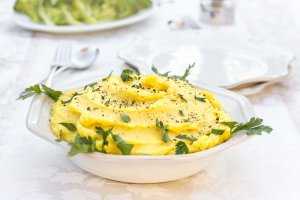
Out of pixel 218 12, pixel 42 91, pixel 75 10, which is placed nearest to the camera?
pixel 42 91

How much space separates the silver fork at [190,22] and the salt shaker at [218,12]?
74mm

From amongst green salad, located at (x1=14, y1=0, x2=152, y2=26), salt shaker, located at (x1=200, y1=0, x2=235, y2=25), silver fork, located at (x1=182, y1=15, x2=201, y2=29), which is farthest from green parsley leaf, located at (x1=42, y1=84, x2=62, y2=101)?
salt shaker, located at (x1=200, y1=0, x2=235, y2=25)

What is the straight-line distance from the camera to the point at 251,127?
1554mm

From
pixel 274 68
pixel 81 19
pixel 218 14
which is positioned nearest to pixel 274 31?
pixel 218 14

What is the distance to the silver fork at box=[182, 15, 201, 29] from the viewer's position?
3.03 metres

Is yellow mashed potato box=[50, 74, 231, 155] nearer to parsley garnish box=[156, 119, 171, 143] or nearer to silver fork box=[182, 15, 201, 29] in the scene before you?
parsley garnish box=[156, 119, 171, 143]

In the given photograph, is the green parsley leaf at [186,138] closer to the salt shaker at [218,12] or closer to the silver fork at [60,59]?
the silver fork at [60,59]

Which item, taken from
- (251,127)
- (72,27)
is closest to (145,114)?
(251,127)

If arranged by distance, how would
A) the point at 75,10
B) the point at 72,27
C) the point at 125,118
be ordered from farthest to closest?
the point at 75,10
the point at 72,27
the point at 125,118

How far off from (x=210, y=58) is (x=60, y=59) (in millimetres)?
659

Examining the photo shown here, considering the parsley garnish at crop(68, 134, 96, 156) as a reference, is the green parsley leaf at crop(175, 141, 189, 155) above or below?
above

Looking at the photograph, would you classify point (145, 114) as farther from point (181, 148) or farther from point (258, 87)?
point (258, 87)

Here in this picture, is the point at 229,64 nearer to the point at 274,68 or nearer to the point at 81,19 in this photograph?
the point at 274,68

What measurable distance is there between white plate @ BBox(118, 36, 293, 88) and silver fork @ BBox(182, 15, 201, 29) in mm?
393
